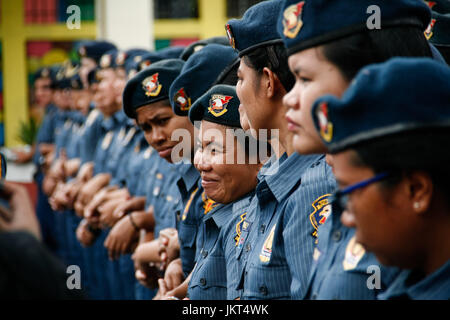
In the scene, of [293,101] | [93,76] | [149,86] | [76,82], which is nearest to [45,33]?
[76,82]

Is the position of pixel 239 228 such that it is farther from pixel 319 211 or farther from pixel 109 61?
pixel 109 61

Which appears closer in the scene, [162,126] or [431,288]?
[431,288]

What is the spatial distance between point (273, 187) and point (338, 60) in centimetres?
64

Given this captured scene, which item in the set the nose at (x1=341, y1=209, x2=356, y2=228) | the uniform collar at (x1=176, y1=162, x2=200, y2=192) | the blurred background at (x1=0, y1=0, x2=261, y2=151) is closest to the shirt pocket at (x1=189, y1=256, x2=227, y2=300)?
the uniform collar at (x1=176, y1=162, x2=200, y2=192)

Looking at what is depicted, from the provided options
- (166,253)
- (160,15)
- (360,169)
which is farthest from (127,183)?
(160,15)

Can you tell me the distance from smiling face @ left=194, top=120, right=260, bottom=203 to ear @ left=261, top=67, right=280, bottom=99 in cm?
49

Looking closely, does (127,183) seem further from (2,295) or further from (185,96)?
(2,295)

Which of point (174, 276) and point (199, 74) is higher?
point (199, 74)

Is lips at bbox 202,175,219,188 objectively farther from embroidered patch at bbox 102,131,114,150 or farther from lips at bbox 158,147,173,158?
embroidered patch at bbox 102,131,114,150

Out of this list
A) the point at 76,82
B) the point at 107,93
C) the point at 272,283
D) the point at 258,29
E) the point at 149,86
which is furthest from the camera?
the point at 76,82

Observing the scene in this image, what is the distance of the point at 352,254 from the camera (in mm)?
1874

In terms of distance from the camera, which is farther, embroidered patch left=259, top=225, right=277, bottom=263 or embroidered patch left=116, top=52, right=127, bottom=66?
embroidered patch left=116, top=52, right=127, bottom=66

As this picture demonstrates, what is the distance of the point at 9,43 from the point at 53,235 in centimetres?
562

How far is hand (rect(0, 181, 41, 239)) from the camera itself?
128 cm
